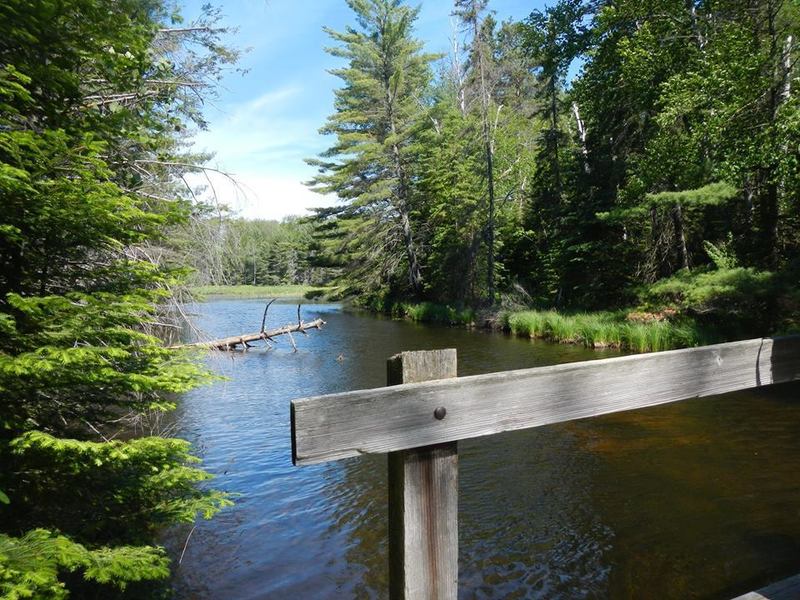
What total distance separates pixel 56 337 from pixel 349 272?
29246 millimetres

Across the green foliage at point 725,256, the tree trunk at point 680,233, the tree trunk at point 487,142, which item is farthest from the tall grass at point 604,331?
the tree trunk at point 487,142

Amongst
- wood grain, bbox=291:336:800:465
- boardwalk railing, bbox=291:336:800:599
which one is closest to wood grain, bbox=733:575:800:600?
wood grain, bbox=291:336:800:465

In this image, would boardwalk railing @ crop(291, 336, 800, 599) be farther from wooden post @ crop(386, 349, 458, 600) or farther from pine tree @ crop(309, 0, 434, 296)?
pine tree @ crop(309, 0, 434, 296)

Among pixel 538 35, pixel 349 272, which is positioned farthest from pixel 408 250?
pixel 538 35

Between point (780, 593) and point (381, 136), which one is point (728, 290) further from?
point (381, 136)

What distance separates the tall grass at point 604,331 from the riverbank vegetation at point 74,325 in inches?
496

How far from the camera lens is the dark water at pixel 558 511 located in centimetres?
421

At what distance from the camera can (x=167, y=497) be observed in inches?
138

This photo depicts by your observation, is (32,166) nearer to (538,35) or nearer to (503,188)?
(538,35)

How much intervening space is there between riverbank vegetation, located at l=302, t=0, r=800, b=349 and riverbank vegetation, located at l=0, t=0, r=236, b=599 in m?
9.33

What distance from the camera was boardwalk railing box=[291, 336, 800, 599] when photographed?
1.46 metres

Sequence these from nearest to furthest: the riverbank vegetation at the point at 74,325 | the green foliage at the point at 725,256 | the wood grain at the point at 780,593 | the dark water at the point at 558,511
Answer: the wood grain at the point at 780,593
the riverbank vegetation at the point at 74,325
the dark water at the point at 558,511
the green foliage at the point at 725,256

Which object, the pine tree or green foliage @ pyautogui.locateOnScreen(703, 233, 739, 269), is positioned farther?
the pine tree

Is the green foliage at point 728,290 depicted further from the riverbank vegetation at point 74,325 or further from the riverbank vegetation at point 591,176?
the riverbank vegetation at point 74,325
